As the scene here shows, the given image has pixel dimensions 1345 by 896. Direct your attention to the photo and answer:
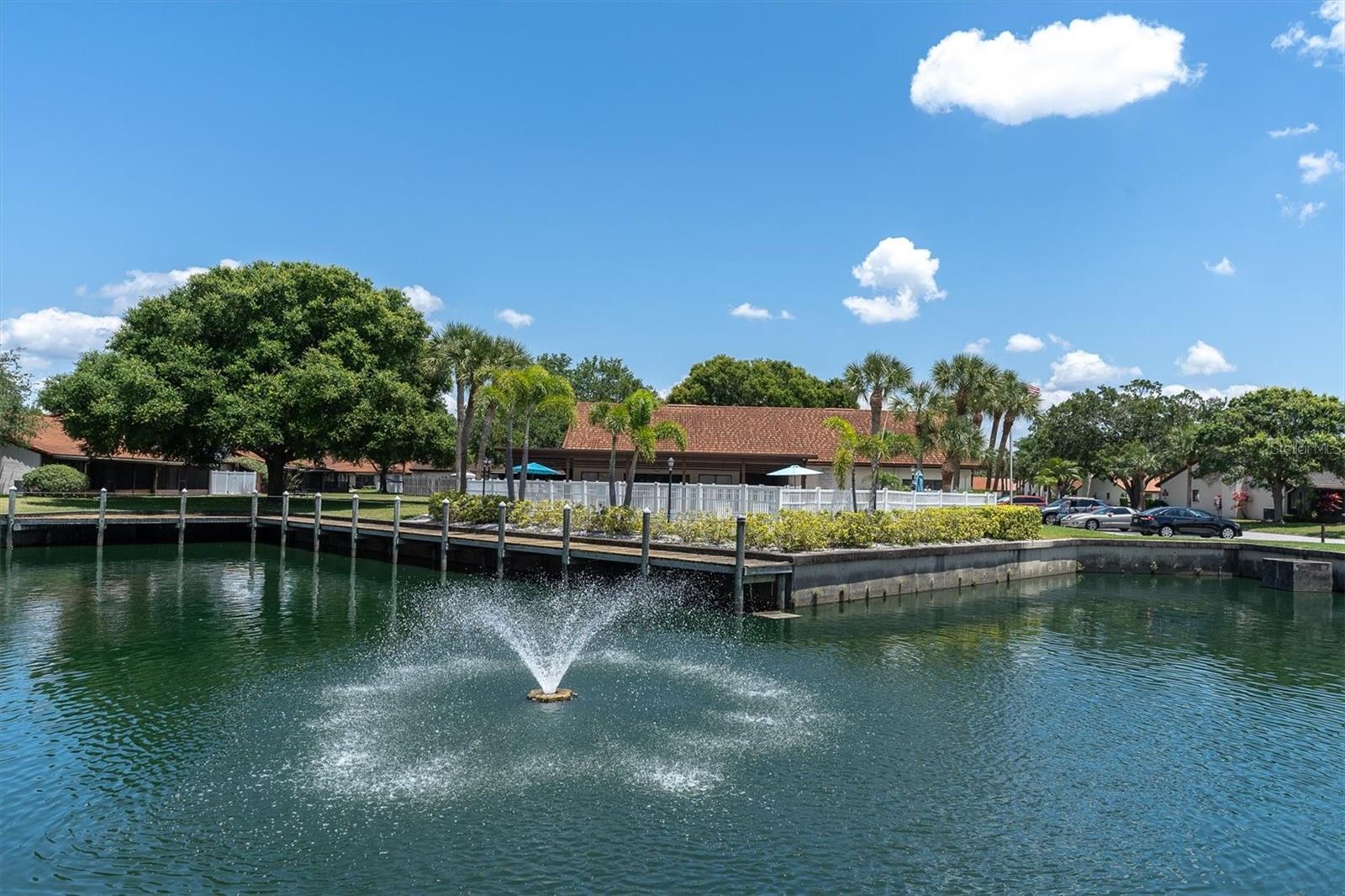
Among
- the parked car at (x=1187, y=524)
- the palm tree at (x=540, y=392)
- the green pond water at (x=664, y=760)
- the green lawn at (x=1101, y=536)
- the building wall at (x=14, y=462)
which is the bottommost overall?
the green pond water at (x=664, y=760)

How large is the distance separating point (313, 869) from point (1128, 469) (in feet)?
233

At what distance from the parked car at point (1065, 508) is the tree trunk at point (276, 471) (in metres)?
41.2

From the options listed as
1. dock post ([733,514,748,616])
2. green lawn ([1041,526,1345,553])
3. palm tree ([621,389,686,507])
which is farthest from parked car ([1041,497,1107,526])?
dock post ([733,514,748,616])

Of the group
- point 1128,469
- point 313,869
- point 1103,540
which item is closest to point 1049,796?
point 313,869

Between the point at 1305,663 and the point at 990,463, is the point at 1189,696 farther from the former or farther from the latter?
the point at 990,463

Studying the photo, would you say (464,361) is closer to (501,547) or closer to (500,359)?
(500,359)

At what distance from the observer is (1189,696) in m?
17.1

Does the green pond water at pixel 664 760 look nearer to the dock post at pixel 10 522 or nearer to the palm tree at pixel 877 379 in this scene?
the dock post at pixel 10 522

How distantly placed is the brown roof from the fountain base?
37.0 metres

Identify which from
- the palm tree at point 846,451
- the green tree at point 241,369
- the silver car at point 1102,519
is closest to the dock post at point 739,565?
the palm tree at point 846,451

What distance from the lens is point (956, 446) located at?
5312 cm

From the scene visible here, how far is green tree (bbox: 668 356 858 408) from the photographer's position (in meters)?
81.8

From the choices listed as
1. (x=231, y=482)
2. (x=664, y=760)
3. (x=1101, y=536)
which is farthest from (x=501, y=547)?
(x=231, y=482)

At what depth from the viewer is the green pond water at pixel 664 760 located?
9.26m
